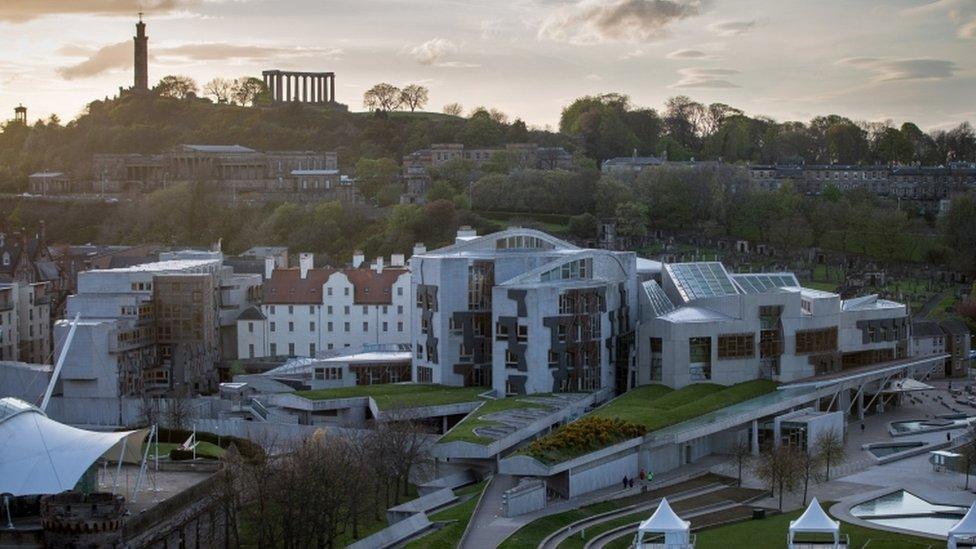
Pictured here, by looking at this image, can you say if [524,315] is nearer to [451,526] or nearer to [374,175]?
[451,526]

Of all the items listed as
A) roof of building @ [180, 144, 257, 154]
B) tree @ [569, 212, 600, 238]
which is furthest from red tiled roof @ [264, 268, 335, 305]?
roof of building @ [180, 144, 257, 154]

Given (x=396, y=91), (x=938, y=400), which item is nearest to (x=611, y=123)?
(x=396, y=91)

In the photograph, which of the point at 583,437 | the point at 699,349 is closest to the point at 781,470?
the point at 583,437

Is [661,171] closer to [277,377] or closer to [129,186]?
[129,186]

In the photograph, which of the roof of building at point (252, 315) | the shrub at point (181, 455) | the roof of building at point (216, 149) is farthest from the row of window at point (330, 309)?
the roof of building at point (216, 149)

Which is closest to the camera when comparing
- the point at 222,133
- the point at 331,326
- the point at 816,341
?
the point at 816,341

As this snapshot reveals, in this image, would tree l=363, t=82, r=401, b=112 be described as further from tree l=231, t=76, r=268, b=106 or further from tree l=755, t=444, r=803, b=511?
tree l=755, t=444, r=803, b=511

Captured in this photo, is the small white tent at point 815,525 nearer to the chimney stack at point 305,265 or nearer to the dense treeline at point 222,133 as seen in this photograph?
the chimney stack at point 305,265
